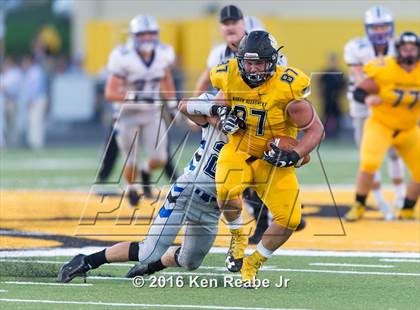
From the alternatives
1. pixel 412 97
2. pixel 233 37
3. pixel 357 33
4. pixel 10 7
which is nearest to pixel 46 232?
pixel 233 37

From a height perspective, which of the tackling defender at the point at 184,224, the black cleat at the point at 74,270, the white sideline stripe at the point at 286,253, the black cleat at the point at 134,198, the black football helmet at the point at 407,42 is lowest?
the black cleat at the point at 134,198

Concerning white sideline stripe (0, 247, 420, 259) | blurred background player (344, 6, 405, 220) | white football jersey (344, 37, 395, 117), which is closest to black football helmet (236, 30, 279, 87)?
white sideline stripe (0, 247, 420, 259)

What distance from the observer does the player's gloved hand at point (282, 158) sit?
6.32 metres

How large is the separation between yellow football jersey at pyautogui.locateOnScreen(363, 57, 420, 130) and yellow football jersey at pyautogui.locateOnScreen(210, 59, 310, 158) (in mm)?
3346

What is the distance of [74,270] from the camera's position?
660 centimetres

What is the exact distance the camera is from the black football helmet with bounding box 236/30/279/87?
629 cm

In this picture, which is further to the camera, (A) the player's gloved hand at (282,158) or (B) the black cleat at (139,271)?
(B) the black cleat at (139,271)

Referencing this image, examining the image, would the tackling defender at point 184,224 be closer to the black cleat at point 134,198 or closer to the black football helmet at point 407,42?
the black football helmet at point 407,42

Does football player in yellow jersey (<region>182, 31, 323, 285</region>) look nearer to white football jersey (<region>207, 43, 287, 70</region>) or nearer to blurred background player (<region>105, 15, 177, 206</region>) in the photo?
white football jersey (<region>207, 43, 287, 70</region>)

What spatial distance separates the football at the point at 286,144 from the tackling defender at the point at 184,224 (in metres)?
0.37

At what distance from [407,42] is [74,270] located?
4.19 metres

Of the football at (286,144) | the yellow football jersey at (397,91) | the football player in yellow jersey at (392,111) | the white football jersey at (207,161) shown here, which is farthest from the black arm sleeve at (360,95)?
the football at (286,144)

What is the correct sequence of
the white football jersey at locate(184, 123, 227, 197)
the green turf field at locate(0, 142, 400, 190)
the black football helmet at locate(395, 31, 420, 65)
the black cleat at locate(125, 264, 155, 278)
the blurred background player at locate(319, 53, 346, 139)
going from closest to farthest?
the white football jersey at locate(184, 123, 227, 197), the black cleat at locate(125, 264, 155, 278), the black football helmet at locate(395, 31, 420, 65), the green turf field at locate(0, 142, 400, 190), the blurred background player at locate(319, 53, 346, 139)

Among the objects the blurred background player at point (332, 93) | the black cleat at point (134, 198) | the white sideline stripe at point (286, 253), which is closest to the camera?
the white sideline stripe at point (286, 253)
